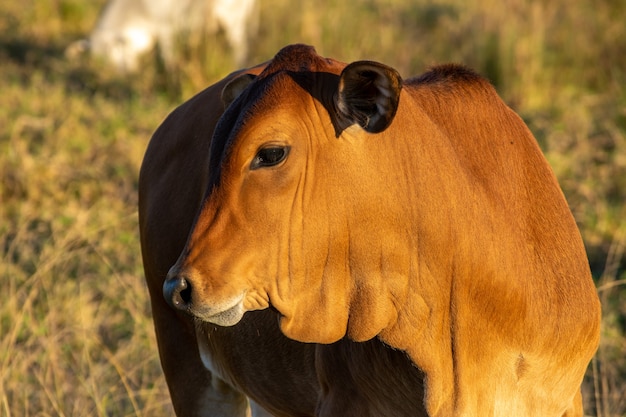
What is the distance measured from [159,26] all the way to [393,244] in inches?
354

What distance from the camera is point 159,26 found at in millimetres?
11266

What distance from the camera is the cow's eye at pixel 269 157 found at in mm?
2576

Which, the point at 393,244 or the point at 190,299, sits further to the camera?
the point at 393,244

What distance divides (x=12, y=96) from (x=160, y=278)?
236 inches

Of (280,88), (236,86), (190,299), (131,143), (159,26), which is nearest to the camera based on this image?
(190,299)

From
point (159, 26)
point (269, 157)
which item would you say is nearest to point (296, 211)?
point (269, 157)

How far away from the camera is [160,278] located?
13.3 ft

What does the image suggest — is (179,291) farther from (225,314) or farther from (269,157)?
(269,157)

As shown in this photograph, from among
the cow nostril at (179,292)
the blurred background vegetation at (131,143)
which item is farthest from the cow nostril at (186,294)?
the blurred background vegetation at (131,143)

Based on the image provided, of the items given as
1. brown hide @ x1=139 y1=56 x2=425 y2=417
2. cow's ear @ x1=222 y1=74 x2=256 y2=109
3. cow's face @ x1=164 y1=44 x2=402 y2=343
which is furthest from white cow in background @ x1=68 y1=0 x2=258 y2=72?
cow's face @ x1=164 y1=44 x2=402 y2=343

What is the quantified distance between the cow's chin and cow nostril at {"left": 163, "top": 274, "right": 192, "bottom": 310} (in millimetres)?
29

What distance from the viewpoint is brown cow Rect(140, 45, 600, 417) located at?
2.57 meters

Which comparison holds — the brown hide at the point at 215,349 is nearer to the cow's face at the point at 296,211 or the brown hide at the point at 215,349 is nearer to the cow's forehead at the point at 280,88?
the cow's face at the point at 296,211

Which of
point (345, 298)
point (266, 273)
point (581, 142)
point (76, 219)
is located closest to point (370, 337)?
point (345, 298)
